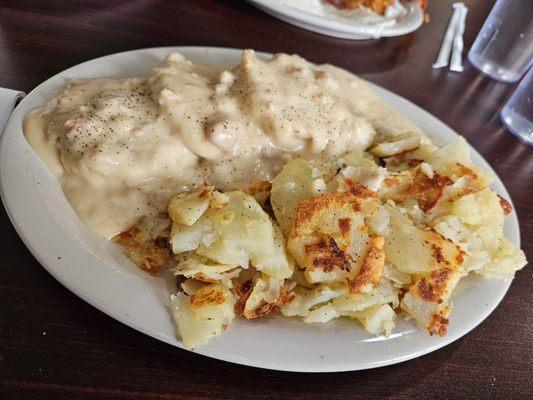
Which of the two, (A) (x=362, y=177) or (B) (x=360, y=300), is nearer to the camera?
(B) (x=360, y=300)

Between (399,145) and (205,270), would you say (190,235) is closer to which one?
(205,270)

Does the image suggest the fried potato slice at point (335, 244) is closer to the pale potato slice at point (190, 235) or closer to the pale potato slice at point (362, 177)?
the pale potato slice at point (362, 177)

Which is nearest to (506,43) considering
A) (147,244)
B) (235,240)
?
(235,240)

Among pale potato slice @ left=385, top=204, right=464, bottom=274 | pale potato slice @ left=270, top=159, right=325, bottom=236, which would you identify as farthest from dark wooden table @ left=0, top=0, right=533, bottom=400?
pale potato slice @ left=270, top=159, right=325, bottom=236

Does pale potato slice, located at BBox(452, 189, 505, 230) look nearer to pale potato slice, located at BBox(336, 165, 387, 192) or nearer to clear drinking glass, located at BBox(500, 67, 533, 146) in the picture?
pale potato slice, located at BBox(336, 165, 387, 192)

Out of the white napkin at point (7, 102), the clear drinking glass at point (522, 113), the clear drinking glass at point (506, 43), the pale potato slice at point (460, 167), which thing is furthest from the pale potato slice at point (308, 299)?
the clear drinking glass at point (506, 43)

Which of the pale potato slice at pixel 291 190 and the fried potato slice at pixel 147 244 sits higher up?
the pale potato slice at pixel 291 190
